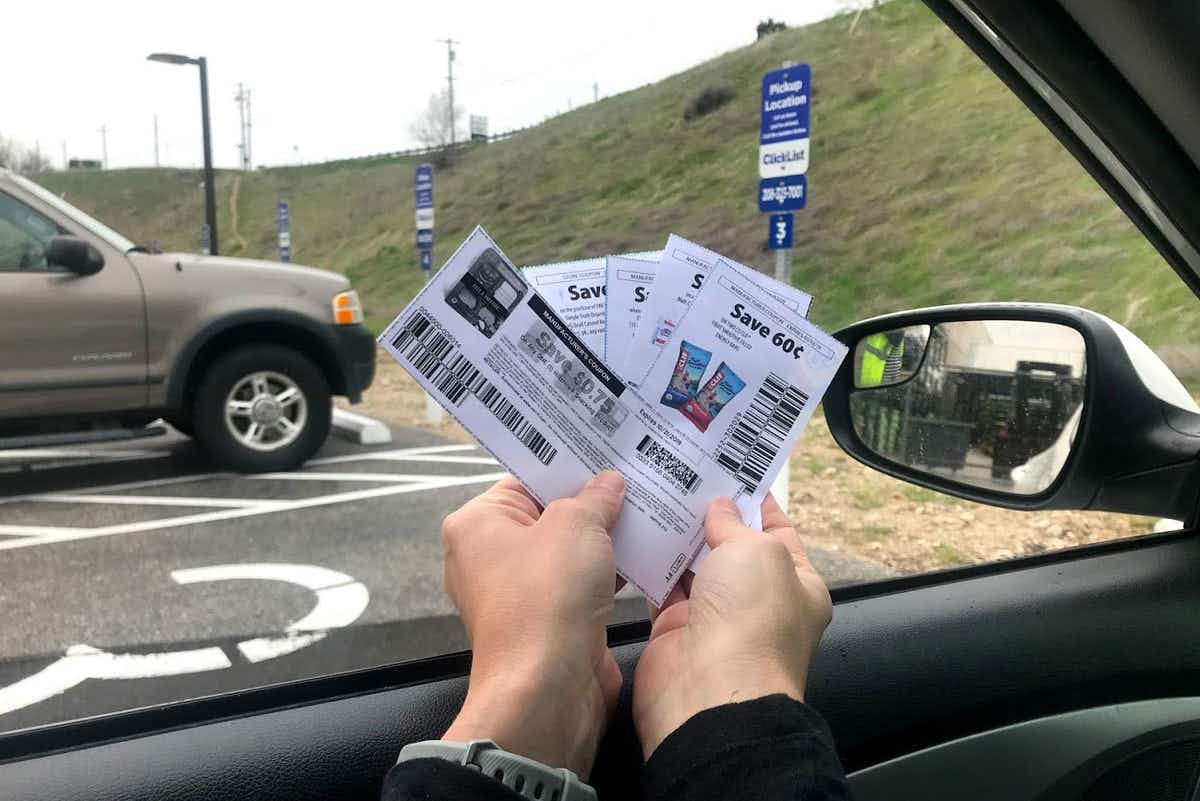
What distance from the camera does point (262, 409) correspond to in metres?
4.69

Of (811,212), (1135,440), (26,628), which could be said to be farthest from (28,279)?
(811,212)

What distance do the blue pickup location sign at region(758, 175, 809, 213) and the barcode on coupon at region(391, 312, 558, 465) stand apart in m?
3.32

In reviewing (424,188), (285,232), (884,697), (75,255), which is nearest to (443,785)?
(884,697)

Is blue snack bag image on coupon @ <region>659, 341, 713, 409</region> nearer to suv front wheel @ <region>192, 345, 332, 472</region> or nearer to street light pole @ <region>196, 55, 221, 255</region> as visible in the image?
street light pole @ <region>196, 55, 221, 255</region>

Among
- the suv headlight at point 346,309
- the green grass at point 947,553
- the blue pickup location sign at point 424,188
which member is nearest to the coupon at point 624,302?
the green grass at point 947,553

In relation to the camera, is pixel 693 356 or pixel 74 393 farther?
pixel 74 393

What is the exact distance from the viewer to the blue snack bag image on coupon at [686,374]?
0.79 m

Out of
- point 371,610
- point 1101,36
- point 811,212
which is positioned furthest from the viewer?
point 811,212

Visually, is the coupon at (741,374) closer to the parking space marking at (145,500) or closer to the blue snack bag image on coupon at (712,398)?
the blue snack bag image on coupon at (712,398)

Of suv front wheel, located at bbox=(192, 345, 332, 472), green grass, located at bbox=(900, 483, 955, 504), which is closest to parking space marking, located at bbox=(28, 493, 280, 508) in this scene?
suv front wheel, located at bbox=(192, 345, 332, 472)

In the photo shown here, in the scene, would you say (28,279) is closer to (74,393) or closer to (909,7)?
(74,393)

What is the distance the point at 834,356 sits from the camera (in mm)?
803

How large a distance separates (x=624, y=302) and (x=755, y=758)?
408 mm

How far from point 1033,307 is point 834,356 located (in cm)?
61
